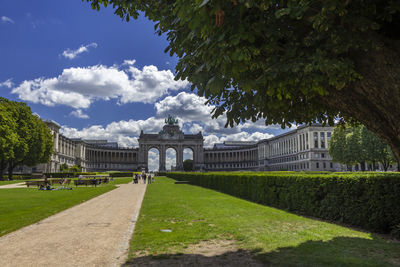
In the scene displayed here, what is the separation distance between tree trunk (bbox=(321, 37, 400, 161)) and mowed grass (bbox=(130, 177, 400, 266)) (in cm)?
285

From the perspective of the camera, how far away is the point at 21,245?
790 centimetres

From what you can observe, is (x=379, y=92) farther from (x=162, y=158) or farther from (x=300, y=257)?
(x=162, y=158)

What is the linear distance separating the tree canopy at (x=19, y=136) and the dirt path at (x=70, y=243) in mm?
42172

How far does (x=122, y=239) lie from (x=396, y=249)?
7.25m

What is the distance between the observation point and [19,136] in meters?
51.8

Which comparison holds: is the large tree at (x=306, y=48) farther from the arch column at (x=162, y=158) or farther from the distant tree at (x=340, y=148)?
the arch column at (x=162, y=158)

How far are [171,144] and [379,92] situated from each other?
14614 centimetres

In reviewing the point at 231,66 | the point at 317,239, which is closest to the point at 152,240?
the point at 317,239

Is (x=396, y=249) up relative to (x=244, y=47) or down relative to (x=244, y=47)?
down

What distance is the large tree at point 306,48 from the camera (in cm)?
429

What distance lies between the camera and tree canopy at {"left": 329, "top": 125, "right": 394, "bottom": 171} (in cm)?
5572

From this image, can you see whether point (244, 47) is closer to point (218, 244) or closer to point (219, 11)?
point (219, 11)

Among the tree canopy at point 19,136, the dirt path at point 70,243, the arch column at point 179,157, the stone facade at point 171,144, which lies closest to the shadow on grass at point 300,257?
the dirt path at point 70,243

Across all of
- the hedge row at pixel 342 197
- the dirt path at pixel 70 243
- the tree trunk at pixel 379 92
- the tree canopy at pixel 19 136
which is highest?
the tree canopy at pixel 19 136
